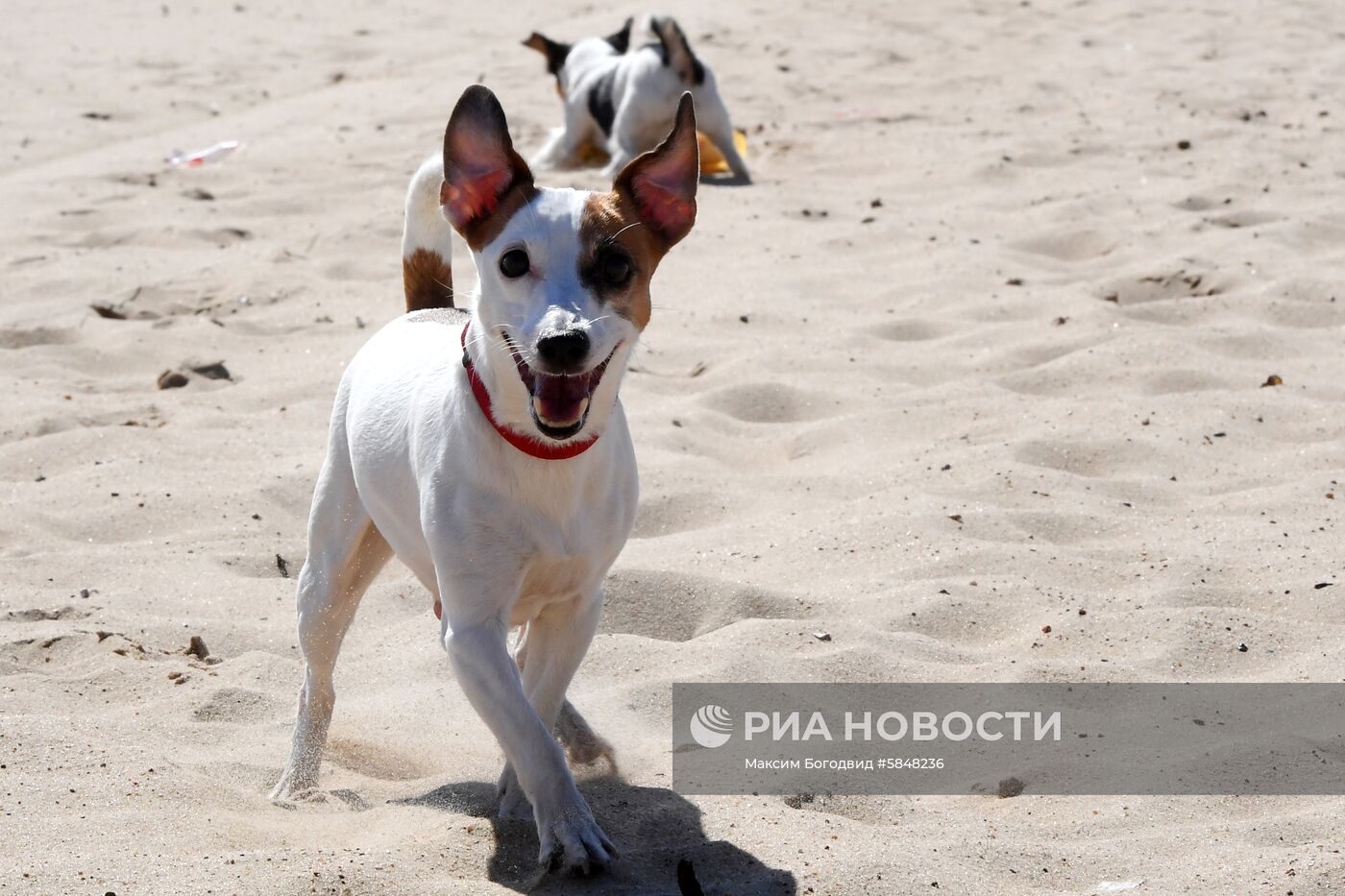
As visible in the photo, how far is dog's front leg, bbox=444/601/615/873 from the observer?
315 centimetres

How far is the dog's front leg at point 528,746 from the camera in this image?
3148mm

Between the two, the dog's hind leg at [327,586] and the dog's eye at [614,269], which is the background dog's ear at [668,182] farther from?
the dog's hind leg at [327,586]

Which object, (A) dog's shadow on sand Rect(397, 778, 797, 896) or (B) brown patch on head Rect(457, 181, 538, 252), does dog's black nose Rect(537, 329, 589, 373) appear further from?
(A) dog's shadow on sand Rect(397, 778, 797, 896)

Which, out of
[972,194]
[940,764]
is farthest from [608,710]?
[972,194]

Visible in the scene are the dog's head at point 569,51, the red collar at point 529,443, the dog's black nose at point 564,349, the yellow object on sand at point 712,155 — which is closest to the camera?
the dog's black nose at point 564,349

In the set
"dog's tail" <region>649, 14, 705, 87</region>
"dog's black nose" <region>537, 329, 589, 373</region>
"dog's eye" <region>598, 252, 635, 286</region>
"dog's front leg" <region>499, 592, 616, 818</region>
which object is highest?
"dog's eye" <region>598, 252, 635, 286</region>

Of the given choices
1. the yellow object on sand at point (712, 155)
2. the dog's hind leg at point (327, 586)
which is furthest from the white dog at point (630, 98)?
the dog's hind leg at point (327, 586)

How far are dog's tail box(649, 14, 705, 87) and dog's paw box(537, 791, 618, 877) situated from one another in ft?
24.9

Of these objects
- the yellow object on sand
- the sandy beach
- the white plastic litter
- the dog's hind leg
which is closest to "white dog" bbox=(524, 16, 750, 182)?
the yellow object on sand

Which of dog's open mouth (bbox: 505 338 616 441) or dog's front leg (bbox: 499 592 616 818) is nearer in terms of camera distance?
dog's open mouth (bbox: 505 338 616 441)

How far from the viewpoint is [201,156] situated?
32.9 ft

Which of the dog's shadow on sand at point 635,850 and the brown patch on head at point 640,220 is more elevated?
the brown patch on head at point 640,220

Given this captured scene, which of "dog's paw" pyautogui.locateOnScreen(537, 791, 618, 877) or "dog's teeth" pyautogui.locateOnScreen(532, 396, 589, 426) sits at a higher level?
"dog's teeth" pyautogui.locateOnScreen(532, 396, 589, 426)

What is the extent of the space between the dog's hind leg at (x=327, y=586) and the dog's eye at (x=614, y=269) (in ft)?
3.21
